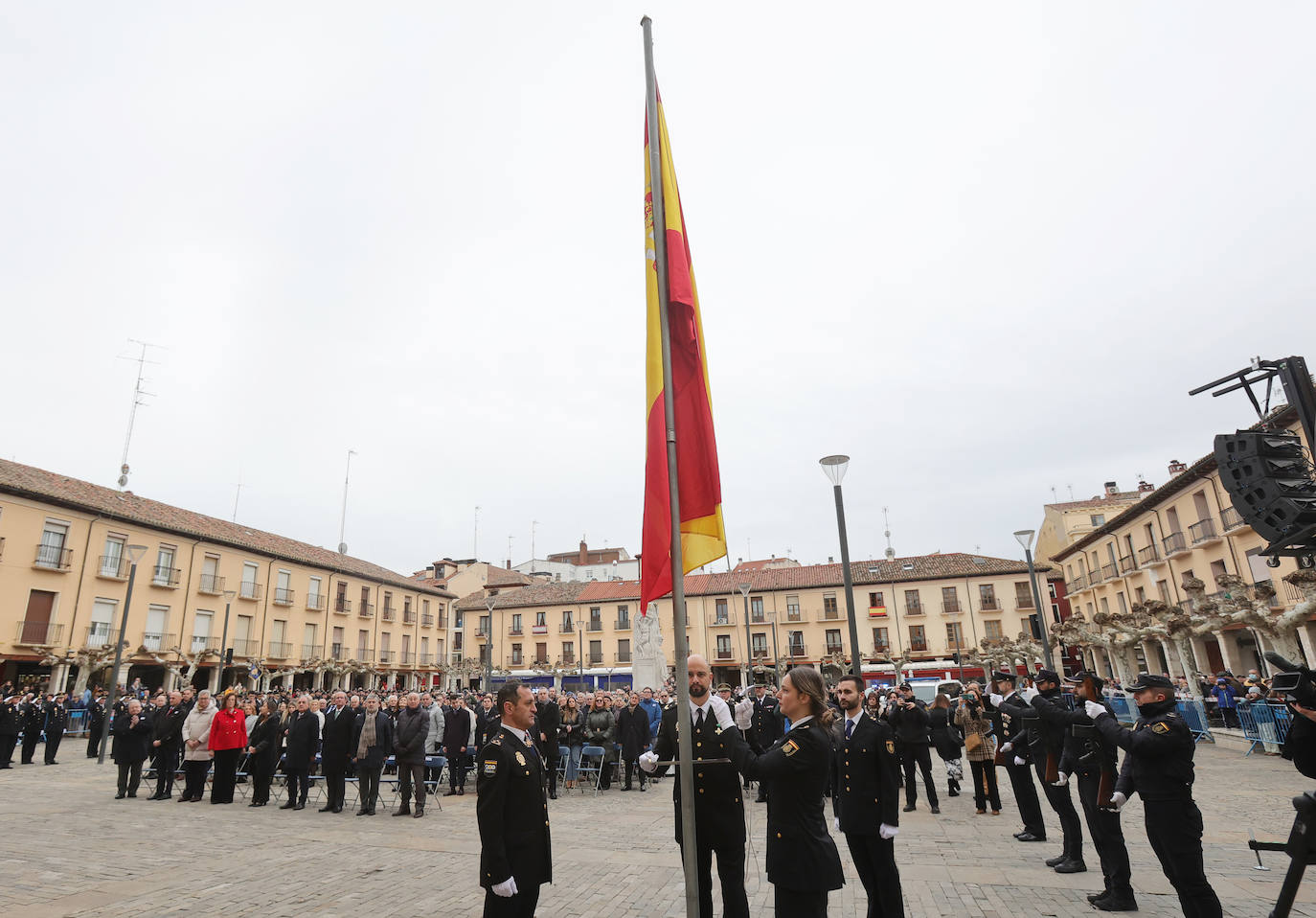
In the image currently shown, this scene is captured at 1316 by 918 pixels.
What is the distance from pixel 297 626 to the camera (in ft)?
136

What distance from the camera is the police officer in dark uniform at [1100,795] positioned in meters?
5.75

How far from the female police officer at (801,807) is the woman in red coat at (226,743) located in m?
11.1

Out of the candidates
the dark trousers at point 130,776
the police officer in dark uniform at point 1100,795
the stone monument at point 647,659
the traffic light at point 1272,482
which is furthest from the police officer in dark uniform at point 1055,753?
the stone monument at point 647,659

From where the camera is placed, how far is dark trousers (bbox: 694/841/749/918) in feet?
15.0

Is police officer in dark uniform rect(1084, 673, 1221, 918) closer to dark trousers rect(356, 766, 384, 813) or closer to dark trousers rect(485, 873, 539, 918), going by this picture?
dark trousers rect(485, 873, 539, 918)

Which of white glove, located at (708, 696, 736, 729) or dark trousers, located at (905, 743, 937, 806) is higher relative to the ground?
white glove, located at (708, 696, 736, 729)

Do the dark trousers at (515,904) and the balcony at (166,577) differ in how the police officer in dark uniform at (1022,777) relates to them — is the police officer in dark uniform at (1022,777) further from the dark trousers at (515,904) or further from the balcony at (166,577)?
the balcony at (166,577)

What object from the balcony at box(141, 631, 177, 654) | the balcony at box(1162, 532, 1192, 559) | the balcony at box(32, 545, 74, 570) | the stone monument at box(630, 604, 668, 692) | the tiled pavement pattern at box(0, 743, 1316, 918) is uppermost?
the balcony at box(32, 545, 74, 570)

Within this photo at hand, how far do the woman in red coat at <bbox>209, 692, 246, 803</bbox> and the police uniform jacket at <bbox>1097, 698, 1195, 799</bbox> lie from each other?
40.5ft

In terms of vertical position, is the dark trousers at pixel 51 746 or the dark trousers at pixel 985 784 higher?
the dark trousers at pixel 51 746

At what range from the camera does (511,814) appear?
14.4 feet

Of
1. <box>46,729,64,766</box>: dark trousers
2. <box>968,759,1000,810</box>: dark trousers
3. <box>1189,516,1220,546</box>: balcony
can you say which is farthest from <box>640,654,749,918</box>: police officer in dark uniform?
<box>1189,516,1220,546</box>: balcony

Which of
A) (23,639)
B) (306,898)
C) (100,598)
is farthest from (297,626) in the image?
(306,898)

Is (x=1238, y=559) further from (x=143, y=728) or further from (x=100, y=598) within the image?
(x=100, y=598)
